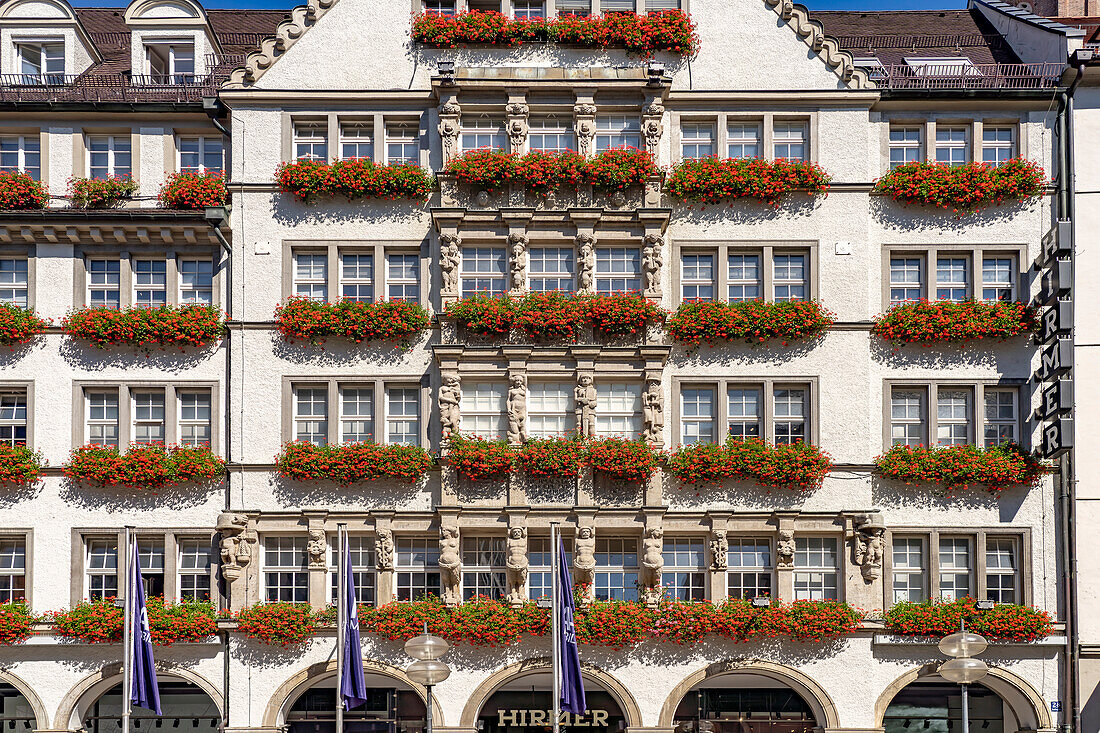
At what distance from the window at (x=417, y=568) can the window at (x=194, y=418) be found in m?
4.60

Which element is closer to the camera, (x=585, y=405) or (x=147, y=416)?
(x=585, y=405)

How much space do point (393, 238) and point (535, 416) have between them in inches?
185

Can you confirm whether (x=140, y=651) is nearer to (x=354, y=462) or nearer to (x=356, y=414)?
(x=354, y=462)

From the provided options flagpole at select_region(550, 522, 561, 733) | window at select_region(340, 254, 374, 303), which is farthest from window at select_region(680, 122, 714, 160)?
flagpole at select_region(550, 522, 561, 733)

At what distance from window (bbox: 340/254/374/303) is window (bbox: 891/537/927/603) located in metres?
11.9

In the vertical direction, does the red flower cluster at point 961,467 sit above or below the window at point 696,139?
below

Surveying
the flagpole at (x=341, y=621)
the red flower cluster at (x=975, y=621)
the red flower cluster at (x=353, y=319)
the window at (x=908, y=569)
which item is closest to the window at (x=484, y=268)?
the red flower cluster at (x=353, y=319)

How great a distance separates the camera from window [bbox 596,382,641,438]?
2614 cm

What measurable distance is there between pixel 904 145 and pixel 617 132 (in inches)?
240

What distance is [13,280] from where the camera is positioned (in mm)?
26781

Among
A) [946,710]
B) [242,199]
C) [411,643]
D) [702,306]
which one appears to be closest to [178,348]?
[242,199]

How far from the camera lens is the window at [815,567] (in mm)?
25953

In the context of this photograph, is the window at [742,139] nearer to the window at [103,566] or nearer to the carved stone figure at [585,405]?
the carved stone figure at [585,405]

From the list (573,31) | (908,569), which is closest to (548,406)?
(573,31)
